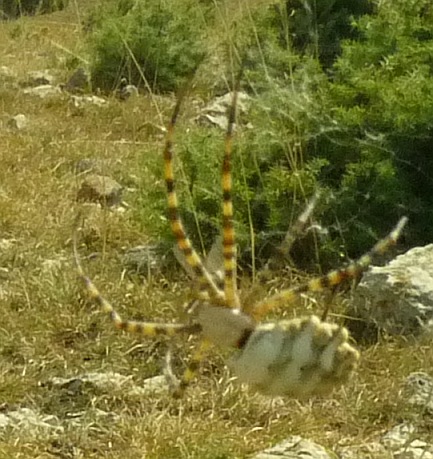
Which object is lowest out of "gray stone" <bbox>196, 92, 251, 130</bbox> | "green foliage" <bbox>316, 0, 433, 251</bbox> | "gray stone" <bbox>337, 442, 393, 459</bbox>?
"gray stone" <bbox>196, 92, 251, 130</bbox>

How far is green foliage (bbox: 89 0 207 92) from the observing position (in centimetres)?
735

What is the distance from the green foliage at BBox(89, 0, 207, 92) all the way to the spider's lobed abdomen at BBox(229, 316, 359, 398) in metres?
6.22

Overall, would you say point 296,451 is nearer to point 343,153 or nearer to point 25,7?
point 343,153

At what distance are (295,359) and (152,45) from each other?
258 inches

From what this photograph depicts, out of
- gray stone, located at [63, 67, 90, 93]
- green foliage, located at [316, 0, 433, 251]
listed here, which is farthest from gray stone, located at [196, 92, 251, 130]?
green foliage, located at [316, 0, 433, 251]

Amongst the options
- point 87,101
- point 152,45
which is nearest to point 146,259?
point 87,101

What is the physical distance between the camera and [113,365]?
323cm

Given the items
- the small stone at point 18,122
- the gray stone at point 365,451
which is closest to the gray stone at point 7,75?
the small stone at point 18,122

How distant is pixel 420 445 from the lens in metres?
2.61

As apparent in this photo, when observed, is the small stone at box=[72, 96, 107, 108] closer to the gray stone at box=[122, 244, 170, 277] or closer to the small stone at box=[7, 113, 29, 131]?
the small stone at box=[7, 113, 29, 131]

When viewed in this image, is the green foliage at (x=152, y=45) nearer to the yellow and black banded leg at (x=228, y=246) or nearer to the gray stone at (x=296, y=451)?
the gray stone at (x=296, y=451)

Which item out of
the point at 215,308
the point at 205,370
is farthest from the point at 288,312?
the point at 215,308

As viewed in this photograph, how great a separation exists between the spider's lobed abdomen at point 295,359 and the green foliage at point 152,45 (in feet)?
20.4

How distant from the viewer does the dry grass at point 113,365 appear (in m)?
2.72
